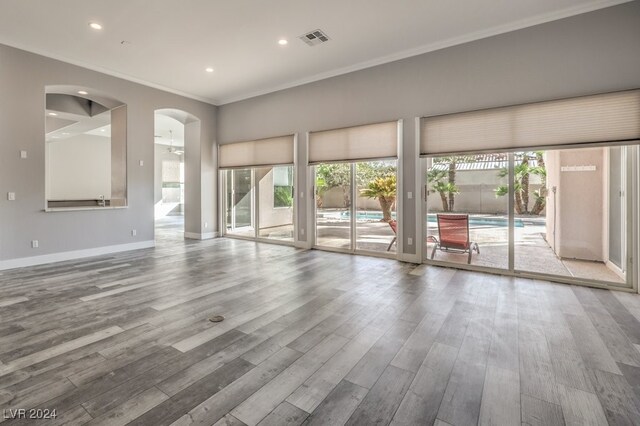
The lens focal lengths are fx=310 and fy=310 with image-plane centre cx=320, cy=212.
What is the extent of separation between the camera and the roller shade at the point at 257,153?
7000 mm

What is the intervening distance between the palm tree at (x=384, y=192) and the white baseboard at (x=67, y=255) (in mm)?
4941

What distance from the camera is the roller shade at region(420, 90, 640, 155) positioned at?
3.79 metres

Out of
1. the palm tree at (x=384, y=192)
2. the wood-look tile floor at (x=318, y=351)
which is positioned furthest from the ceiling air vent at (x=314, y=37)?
the wood-look tile floor at (x=318, y=351)

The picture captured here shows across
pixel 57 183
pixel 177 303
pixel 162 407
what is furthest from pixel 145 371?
pixel 57 183

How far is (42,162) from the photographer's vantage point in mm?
5277

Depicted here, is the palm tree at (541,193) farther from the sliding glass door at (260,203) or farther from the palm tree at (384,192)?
the sliding glass door at (260,203)

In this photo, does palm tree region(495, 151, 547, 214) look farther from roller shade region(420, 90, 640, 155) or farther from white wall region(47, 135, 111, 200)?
white wall region(47, 135, 111, 200)

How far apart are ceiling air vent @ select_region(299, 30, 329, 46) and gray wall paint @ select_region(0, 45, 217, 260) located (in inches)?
157

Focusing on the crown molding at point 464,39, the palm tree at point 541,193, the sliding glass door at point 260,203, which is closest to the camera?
the crown molding at point 464,39

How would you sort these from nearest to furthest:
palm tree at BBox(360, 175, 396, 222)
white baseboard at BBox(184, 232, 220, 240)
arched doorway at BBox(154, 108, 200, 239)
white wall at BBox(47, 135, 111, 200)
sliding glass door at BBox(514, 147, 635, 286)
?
sliding glass door at BBox(514, 147, 635, 286)
palm tree at BBox(360, 175, 396, 222)
white baseboard at BBox(184, 232, 220, 240)
white wall at BBox(47, 135, 111, 200)
arched doorway at BBox(154, 108, 200, 239)

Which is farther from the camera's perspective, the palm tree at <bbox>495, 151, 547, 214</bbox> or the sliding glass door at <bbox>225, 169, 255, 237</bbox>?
the sliding glass door at <bbox>225, 169, 255, 237</bbox>

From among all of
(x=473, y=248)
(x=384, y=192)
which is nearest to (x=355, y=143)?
(x=384, y=192)

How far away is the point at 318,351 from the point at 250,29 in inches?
176

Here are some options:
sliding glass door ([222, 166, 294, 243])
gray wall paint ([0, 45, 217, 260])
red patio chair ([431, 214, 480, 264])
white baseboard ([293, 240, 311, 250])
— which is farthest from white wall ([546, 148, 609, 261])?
gray wall paint ([0, 45, 217, 260])
